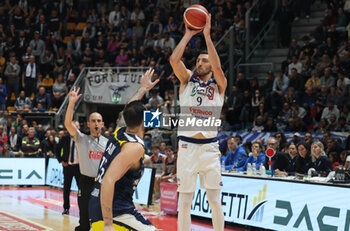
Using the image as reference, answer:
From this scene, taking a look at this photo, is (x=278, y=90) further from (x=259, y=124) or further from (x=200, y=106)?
(x=200, y=106)

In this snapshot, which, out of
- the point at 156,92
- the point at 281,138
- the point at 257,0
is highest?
the point at 257,0

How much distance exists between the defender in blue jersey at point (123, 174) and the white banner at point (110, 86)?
1455 cm

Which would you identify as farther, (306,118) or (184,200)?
(306,118)

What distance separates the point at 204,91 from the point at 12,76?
1657 centimetres

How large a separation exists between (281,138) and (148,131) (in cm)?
519

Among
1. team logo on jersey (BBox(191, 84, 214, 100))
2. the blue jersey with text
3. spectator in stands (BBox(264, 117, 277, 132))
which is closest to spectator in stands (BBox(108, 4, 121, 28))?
spectator in stands (BBox(264, 117, 277, 132))

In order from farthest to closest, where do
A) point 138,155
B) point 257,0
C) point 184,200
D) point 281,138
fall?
point 257,0, point 281,138, point 184,200, point 138,155

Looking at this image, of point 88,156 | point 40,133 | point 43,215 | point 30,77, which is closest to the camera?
point 88,156

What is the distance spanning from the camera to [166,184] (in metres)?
12.1

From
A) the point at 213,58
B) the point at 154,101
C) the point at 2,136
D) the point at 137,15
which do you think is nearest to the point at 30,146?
the point at 2,136

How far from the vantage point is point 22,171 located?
59.1 feet

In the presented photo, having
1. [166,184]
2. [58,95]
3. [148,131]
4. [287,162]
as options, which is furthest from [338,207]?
[58,95]

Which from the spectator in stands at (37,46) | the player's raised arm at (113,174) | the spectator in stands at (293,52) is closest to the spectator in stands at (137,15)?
the spectator in stands at (37,46)

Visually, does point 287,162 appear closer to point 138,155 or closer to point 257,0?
point 138,155
